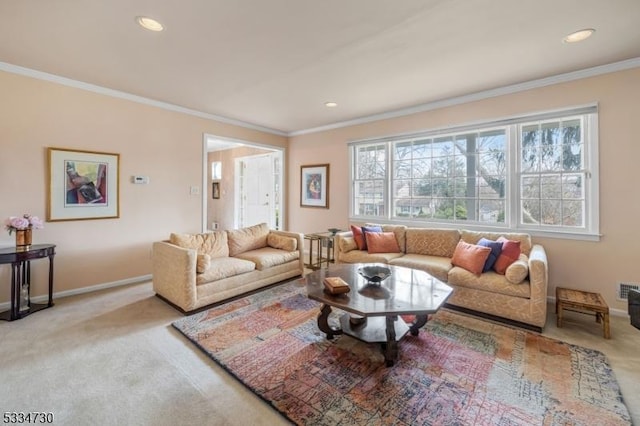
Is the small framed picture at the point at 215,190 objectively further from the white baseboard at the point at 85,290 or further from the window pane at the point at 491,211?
the window pane at the point at 491,211

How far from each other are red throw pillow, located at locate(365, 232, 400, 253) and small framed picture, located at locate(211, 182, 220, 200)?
514cm

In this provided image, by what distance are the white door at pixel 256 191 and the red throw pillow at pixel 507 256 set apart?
453 centimetres

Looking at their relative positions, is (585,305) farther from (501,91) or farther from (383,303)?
(501,91)

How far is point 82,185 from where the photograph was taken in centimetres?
352

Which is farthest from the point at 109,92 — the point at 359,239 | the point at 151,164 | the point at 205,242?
the point at 359,239

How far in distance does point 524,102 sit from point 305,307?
3.58 metres

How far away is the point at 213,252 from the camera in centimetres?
367


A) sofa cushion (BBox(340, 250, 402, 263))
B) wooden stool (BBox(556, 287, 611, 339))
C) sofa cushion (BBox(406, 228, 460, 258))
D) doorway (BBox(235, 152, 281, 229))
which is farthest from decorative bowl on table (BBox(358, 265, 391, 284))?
doorway (BBox(235, 152, 281, 229))

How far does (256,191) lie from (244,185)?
0.51 m

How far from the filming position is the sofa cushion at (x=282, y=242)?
4160 mm

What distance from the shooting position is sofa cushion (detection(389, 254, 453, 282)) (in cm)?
319

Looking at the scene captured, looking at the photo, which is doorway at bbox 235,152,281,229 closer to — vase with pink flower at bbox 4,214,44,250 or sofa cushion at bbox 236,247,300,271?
sofa cushion at bbox 236,247,300,271

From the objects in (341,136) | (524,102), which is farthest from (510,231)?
(341,136)

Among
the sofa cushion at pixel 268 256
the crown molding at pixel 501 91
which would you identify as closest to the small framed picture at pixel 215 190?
the crown molding at pixel 501 91
